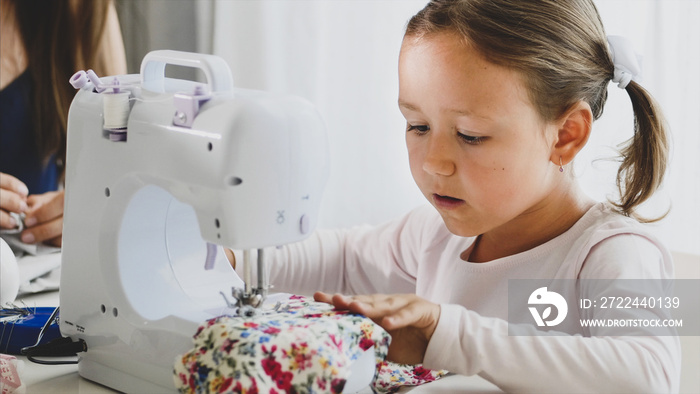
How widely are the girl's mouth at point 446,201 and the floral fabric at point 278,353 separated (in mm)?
321

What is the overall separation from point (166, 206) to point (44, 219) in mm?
728

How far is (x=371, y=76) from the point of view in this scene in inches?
89.8

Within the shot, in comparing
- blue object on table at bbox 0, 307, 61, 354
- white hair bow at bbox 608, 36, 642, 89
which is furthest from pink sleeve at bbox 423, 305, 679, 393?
blue object on table at bbox 0, 307, 61, 354

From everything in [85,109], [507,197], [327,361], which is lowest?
[327,361]

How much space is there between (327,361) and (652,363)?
0.41 meters

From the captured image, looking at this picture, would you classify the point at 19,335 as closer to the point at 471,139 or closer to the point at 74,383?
the point at 74,383

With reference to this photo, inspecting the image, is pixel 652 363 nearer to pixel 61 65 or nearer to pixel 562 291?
pixel 562 291

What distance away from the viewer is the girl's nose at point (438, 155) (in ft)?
3.59

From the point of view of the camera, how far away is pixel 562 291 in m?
1.20

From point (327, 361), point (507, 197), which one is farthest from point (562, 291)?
point (327, 361)

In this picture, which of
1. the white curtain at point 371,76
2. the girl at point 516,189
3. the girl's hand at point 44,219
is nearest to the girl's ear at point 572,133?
the girl at point 516,189

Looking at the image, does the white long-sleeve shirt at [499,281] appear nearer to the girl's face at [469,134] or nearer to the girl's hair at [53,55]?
the girl's face at [469,134]

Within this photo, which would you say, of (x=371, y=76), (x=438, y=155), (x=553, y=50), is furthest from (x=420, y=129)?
(x=371, y=76)

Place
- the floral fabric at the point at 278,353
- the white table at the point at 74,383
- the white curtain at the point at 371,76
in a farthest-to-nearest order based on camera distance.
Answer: the white curtain at the point at 371,76, the white table at the point at 74,383, the floral fabric at the point at 278,353
